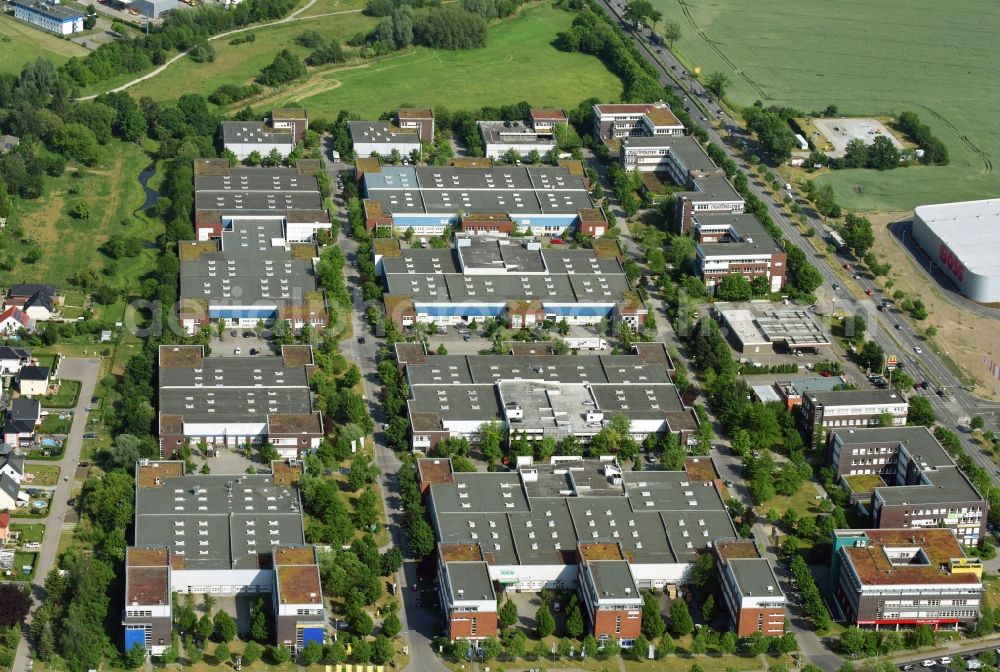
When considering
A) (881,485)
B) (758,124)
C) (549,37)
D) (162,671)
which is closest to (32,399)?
(162,671)

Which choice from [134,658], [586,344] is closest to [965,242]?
[586,344]

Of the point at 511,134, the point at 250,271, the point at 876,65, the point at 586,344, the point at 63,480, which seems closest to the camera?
the point at 63,480

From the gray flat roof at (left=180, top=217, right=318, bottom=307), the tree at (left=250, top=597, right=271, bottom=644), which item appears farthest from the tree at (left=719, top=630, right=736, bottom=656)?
the gray flat roof at (left=180, top=217, right=318, bottom=307)

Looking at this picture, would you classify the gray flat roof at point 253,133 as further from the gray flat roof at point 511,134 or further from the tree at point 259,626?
the tree at point 259,626

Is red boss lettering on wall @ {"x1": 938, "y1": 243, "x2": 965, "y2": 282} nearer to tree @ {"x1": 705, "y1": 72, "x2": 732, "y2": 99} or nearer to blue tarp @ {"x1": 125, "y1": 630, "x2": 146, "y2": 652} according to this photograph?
tree @ {"x1": 705, "y1": 72, "x2": 732, "y2": 99}

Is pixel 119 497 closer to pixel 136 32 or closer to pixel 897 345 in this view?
pixel 897 345

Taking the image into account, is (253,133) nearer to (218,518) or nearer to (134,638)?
(218,518)
